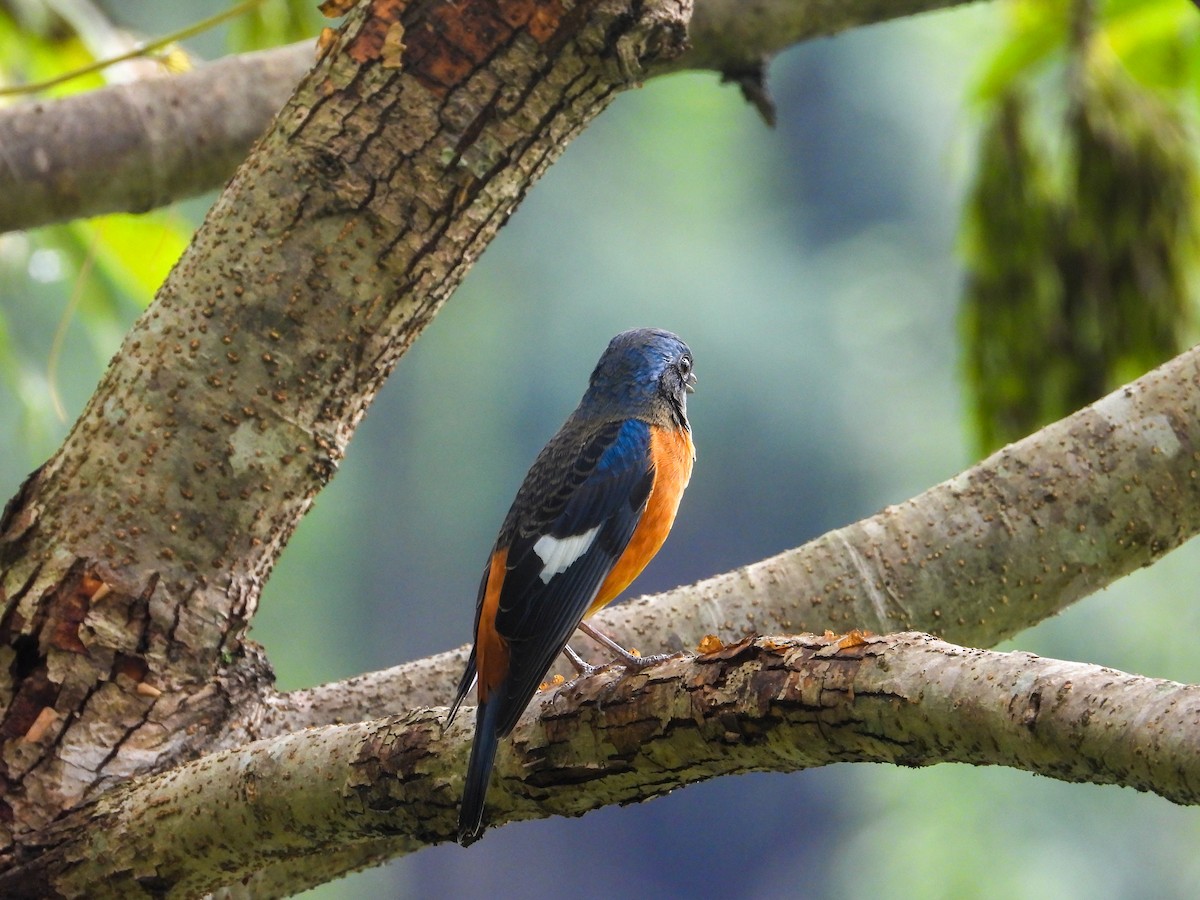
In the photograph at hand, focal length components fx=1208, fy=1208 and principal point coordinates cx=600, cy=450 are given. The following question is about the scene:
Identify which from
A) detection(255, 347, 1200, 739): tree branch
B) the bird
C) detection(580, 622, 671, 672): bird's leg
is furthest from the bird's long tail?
detection(255, 347, 1200, 739): tree branch

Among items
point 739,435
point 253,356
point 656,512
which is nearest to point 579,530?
point 656,512

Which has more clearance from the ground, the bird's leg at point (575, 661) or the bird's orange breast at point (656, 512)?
the bird's orange breast at point (656, 512)

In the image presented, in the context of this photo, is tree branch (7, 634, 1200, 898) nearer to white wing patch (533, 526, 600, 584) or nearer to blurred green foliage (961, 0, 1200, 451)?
white wing patch (533, 526, 600, 584)

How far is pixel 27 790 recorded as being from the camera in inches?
75.2

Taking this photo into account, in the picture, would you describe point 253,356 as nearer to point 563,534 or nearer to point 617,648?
point 563,534

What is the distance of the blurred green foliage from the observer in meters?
2.77

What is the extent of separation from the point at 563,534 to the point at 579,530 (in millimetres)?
34

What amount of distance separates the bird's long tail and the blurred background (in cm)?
1043

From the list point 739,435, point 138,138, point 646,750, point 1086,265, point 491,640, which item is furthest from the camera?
point 739,435

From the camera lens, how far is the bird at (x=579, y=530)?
1767 mm

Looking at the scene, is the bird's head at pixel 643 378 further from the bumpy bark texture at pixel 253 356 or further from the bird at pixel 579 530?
the bumpy bark texture at pixel 253 356

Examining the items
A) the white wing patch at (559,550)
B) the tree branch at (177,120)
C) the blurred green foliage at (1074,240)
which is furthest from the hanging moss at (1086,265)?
the white wing patch at (559,550)

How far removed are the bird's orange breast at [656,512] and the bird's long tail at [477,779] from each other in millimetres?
559

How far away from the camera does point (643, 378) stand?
8.51 feet
